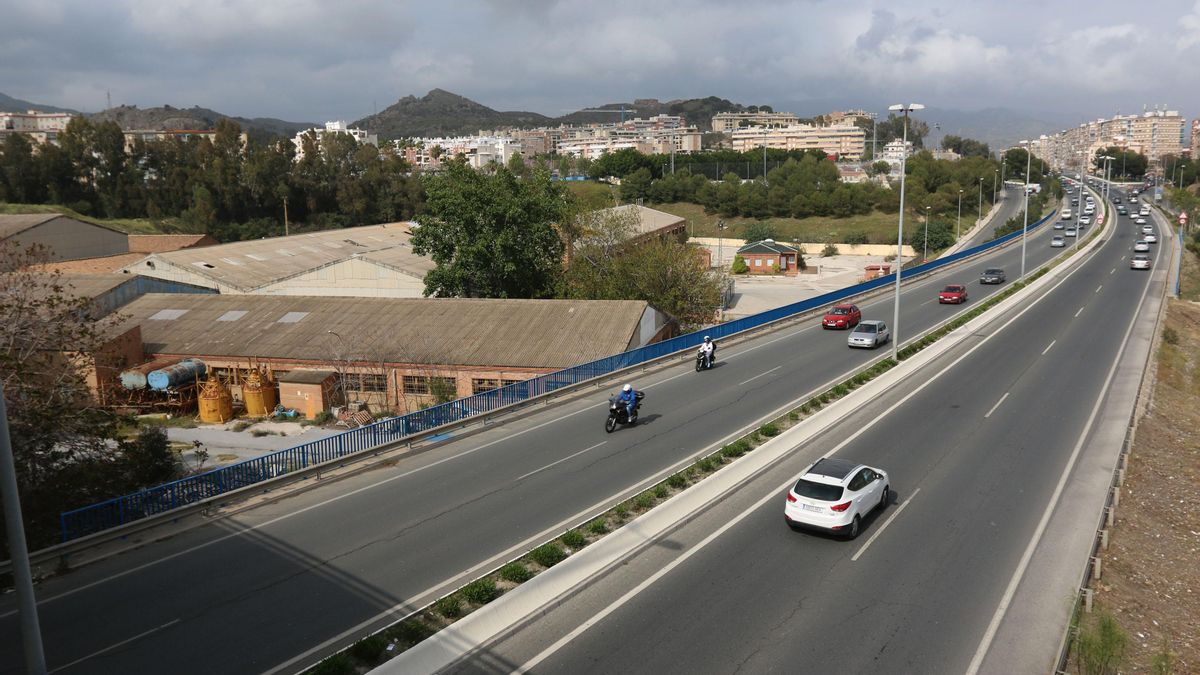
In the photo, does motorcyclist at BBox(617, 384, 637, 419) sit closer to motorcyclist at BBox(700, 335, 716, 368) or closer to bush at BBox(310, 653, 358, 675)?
motorcyclist at BBox(700, 335, 716, 368)

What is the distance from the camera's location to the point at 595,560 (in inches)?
561

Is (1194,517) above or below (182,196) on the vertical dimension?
below

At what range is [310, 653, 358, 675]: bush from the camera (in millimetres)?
10852

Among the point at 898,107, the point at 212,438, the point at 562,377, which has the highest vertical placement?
the point at 898,107

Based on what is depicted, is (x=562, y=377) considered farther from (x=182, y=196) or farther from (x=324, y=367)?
(x=182, y=196)

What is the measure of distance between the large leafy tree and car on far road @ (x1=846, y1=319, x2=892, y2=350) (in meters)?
19.7

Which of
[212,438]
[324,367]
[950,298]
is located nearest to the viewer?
[212,438]

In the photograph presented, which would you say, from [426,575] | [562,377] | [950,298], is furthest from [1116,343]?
[426,575]

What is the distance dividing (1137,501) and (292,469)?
2032cm

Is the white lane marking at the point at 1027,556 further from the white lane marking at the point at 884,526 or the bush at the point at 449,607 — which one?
the bush at the point at 449,607

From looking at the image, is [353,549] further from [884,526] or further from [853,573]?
[884,526]

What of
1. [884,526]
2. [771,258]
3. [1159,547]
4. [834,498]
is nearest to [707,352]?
[884,526]

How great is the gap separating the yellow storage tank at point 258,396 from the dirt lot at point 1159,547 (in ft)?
99.5

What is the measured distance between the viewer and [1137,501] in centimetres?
1981
